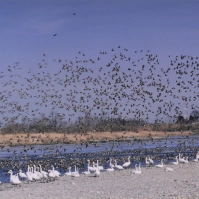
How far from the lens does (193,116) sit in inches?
5118

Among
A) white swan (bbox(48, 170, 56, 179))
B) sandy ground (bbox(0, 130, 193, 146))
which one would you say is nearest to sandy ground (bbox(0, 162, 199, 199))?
white swan (bbox(48, 170, 56, 179))

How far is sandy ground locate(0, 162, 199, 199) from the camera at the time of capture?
74.5 ft

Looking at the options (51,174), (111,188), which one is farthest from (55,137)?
(111,188)

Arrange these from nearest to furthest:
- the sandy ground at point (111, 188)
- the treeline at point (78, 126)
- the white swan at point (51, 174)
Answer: the sandy ground at point (111, 188)
the white swan at point (51, 174)
the treeline at point (78, 126)

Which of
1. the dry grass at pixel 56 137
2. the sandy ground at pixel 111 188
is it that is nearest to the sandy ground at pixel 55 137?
the dry grass at pixel 56 137

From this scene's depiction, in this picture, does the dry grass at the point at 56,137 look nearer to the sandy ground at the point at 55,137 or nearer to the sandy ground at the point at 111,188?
the sandy ground at the point at 55,137

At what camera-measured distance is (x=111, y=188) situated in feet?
88.7

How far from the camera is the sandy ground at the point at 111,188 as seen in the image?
2270 cm

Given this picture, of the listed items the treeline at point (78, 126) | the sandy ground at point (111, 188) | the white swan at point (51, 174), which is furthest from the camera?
the treeline at point (78, 126)

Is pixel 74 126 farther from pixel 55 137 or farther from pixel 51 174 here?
pixel 51 174

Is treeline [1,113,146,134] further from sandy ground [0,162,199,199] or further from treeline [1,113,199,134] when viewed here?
sandy ground [0,162,199,199]

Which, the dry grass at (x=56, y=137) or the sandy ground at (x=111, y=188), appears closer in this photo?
the sandy ground at (x=111, y=188)

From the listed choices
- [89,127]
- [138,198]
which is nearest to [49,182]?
[138,198]

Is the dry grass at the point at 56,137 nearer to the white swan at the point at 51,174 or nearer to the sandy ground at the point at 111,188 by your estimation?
the white swan at the point at 51,174
